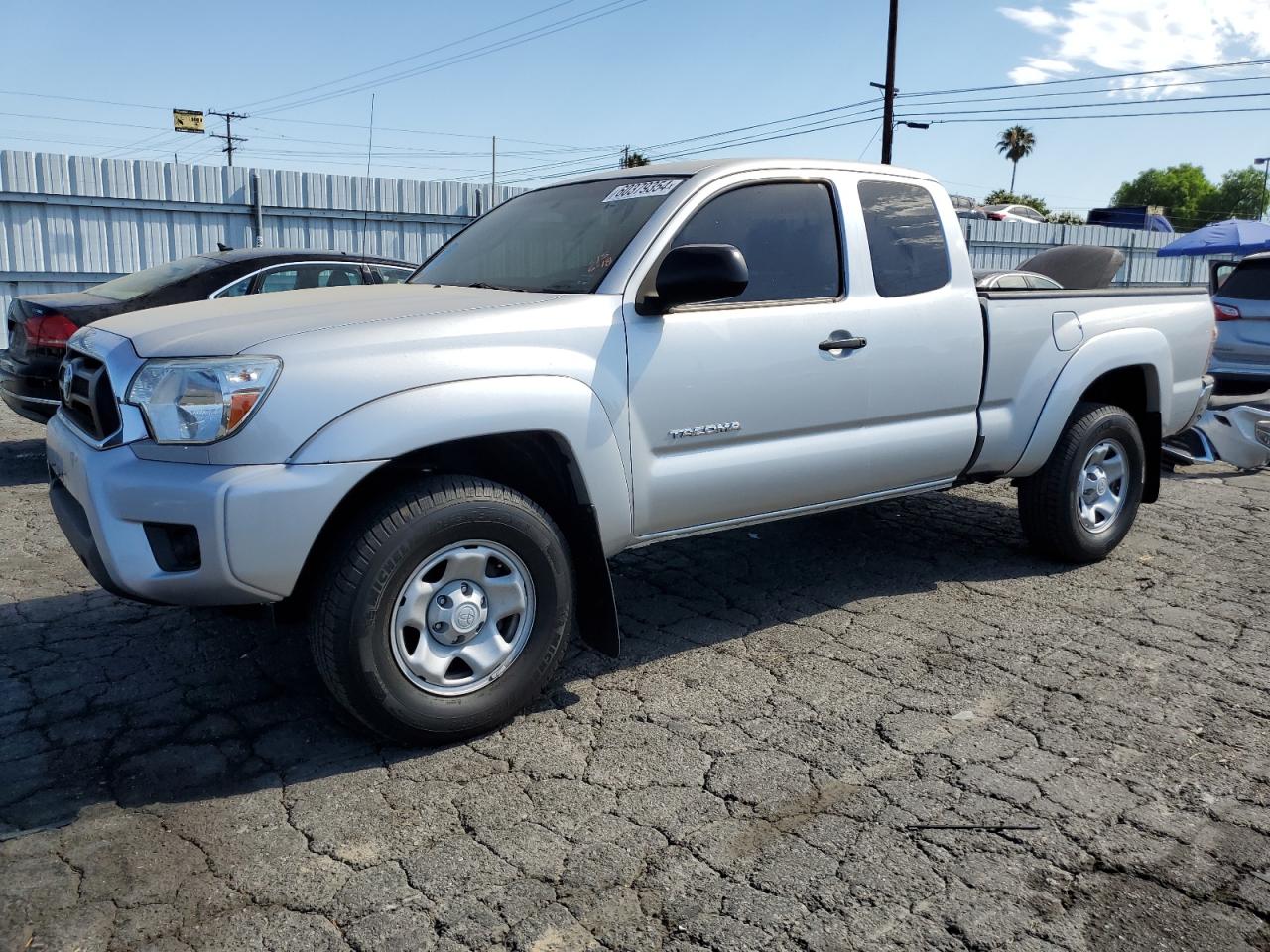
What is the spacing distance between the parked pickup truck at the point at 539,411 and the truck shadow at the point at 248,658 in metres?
0.45

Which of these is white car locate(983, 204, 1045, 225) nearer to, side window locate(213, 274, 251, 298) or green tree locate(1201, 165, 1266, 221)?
side window locate(213, 274, 251, 298)

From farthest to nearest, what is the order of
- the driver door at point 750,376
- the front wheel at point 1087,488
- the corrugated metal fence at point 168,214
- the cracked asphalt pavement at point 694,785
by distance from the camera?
the corrugated metal fence at point 168,214 → the front wheel at point 1087,488 → the driver door at point 750,376 → the cracked asphalt pavement at point 694,785

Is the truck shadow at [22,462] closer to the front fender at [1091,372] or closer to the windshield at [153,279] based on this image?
the windshield at [153,279]

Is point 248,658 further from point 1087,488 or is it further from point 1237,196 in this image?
point 1237,196

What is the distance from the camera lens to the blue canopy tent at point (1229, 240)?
20.8 metres

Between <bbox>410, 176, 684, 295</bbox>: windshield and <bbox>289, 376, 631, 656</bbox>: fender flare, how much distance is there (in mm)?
558

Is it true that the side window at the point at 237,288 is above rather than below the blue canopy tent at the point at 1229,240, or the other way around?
below

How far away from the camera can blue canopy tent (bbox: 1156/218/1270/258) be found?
20.8 meters

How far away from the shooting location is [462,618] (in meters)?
3.43

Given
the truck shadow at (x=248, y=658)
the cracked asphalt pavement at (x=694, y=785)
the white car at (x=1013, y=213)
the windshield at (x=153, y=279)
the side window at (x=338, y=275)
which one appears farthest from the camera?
the white car at (x=1013, y=213)

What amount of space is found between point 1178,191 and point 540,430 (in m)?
129

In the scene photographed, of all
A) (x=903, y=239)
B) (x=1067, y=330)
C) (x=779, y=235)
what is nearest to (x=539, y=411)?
(x=779, y=235)

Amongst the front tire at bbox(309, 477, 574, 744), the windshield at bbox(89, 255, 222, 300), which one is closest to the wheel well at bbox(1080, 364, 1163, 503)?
the front tire at bbox(309, 477, 574, 744)

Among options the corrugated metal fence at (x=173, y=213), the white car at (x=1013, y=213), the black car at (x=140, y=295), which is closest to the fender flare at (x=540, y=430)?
the black car at (x=140, y=295)
